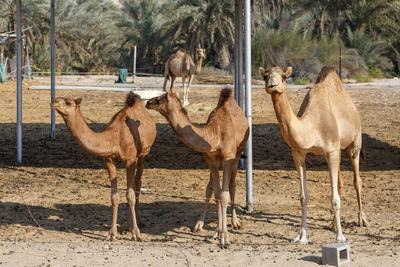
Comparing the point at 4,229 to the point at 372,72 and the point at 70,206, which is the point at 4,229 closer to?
the point at 70,206

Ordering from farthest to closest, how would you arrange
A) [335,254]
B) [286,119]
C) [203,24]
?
[203,24], [286,119], [335,254]

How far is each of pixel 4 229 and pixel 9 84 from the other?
19384 mm

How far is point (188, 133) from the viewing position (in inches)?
254

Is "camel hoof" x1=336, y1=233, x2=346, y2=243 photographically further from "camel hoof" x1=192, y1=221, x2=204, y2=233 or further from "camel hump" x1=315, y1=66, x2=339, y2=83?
"camel hump" x1=315, y1=66, x2=339, y2=83

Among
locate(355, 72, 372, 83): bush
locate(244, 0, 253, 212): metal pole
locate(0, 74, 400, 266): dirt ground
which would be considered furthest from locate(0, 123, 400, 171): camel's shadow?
locate(355, 72, 372, 83): bush

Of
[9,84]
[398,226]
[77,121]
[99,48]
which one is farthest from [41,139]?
[99,48]

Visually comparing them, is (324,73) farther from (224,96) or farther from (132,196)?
(132,196)

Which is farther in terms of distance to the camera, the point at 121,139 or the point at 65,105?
the point at 121,139

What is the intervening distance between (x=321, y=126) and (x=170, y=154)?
599cm

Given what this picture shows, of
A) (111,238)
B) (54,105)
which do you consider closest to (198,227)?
(111,238)

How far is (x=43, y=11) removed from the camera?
1385 inches

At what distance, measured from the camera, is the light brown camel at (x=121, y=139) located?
6.47 metres

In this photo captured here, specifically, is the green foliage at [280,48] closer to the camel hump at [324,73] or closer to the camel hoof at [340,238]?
the camel hump at [324,73]

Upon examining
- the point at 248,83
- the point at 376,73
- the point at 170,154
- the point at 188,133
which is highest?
the point at 376,73
